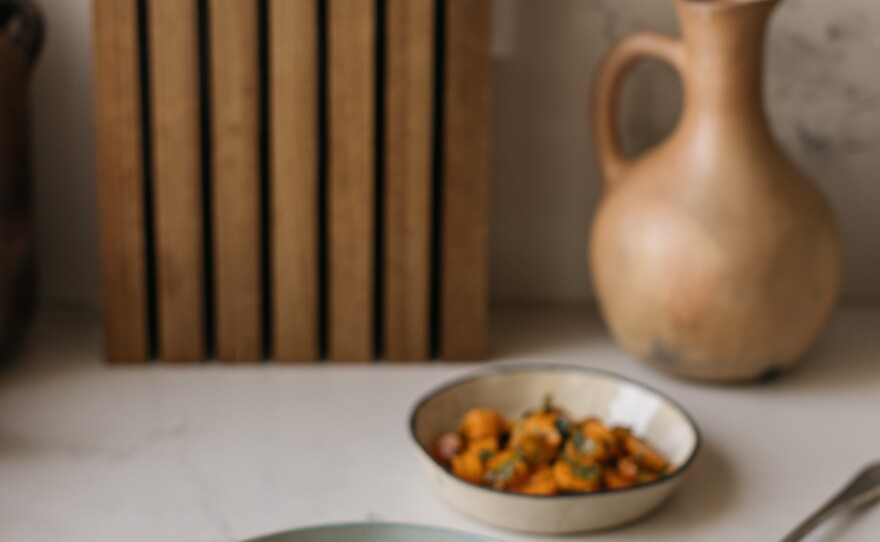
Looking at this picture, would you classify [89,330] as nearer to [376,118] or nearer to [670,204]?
[376,118]

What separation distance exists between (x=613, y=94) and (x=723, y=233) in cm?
16

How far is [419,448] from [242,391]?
0.20 meters

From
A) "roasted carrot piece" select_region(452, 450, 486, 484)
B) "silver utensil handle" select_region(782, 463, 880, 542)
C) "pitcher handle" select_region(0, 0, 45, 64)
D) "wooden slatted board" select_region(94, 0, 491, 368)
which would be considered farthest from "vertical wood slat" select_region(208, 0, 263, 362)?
"silver utensil handle" select_region(782, 463, 880, 542)

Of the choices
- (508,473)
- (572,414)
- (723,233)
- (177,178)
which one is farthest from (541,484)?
(177,178)

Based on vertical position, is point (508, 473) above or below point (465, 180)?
below

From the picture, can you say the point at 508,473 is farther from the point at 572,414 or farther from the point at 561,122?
the point at 561,122

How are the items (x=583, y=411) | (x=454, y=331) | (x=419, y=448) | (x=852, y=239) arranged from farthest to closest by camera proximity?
(x=852, y=239), (x=454, y=331), (x=583, y=411), (x=419, y=448)

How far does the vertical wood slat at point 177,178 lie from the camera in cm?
88

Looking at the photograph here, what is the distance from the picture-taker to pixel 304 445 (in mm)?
809

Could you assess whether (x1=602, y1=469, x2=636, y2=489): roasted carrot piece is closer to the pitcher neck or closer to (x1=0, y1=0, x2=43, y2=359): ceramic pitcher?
the pitcher neck

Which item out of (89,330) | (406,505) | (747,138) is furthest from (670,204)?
(89,330)

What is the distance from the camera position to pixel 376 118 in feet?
3.01

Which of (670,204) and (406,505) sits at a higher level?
(670,204)

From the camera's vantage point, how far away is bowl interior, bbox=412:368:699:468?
80cm
